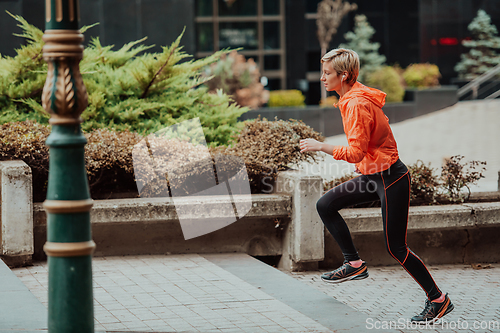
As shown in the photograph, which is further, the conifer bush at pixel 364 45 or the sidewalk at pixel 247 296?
the conifer bush at pixel 364 45

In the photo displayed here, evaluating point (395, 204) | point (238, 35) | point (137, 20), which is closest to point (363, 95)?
point (395, 204)

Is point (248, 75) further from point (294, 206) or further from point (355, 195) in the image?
point (355, 195)

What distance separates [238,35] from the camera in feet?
75.3

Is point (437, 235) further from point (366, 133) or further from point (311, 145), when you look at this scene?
point (311, 145)

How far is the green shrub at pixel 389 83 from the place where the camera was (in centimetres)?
2148

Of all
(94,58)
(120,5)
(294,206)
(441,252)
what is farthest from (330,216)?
(120,5)

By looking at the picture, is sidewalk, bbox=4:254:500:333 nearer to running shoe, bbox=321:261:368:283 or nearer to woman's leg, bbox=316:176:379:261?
running shoe, bbox=321:261:368:283

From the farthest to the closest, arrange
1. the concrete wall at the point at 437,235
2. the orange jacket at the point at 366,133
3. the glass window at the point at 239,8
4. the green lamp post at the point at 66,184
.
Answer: the glass window at the point at 239,8, the concrete wall at the point at 437,235, the orange jacket at the point at 366,133, the green lamp post at the point at 66,184

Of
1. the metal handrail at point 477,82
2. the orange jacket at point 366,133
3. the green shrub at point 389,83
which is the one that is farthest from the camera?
the metal handrail at point 477,82

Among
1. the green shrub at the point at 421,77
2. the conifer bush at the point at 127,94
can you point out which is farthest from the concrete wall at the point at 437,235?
the green shrub at the point at 421,77

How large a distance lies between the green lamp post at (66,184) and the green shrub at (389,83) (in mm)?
19290

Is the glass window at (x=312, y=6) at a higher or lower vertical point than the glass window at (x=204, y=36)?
higher

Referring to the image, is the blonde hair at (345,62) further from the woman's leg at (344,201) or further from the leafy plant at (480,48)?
the leafy plant at (480,48)

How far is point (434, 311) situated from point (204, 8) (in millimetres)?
19617
